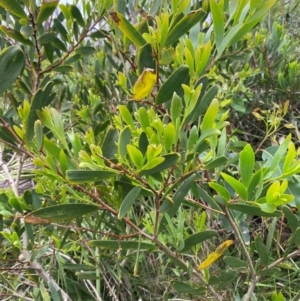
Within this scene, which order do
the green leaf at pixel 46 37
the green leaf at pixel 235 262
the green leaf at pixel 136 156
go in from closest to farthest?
the green leaf at pixel 136 156 → the green leaf at pixel 235 262 → the green leaf at pixel 46 37

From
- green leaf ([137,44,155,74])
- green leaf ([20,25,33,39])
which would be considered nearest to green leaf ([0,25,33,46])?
green leaf ([20,25,33,39])

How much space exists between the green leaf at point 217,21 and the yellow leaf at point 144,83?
149 millimetres

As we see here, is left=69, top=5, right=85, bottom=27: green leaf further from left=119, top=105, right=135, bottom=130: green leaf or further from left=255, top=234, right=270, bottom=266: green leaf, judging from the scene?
left=255, top=234, right=270, bottom=266: green leaf

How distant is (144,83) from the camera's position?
1.83ft

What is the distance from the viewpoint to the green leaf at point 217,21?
610 millimetres

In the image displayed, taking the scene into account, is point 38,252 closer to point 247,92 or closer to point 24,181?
point 24,181

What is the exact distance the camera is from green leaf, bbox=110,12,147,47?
631mm

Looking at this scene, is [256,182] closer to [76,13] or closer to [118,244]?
[118,244]

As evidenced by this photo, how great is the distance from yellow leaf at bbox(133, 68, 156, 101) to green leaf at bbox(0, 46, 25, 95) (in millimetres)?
196

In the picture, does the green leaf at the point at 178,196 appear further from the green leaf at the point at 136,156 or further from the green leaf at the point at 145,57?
the green leaf at the point at 145,57

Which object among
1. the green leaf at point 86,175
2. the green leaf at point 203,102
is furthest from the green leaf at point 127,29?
the green leaf at point 86,175

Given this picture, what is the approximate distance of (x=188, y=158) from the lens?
54 cm

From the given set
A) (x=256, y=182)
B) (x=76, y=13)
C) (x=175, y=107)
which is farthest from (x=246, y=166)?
(x=76, y=13)

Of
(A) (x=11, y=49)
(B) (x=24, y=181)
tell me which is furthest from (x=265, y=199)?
(B) (x=24, y=181)
